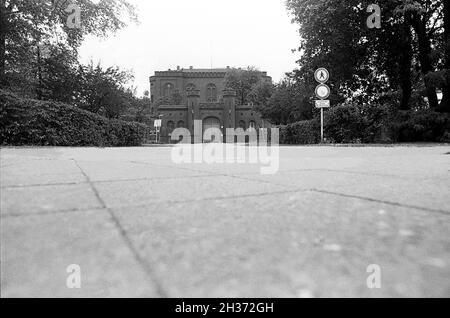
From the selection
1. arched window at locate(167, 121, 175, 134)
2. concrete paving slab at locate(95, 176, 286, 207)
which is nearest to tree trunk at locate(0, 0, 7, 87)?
concrete paving slab at locate(95, 176, 286, 207)

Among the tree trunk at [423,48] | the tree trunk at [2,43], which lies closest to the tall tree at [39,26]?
the tree trunk at [2,43]

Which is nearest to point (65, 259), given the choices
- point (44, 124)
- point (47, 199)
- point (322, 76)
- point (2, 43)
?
point (47, 199)

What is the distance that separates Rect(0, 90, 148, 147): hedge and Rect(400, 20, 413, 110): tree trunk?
604 inches

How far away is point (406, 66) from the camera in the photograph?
19500mm

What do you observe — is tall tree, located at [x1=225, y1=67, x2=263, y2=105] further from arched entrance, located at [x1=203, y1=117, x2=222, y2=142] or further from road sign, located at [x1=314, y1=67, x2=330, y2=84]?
road sign, located at [x1=314, y1=67, x2=330, y2=84]

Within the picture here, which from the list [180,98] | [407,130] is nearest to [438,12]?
[407,130]

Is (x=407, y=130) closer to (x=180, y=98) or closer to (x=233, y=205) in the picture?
(x=233, y=205)

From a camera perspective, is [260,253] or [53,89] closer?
[260,253]

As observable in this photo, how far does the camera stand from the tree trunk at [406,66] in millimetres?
18531

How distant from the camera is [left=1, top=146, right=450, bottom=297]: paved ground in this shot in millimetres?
783

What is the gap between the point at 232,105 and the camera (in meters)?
60.9

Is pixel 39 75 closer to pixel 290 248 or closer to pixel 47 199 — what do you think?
pixel 47 199
